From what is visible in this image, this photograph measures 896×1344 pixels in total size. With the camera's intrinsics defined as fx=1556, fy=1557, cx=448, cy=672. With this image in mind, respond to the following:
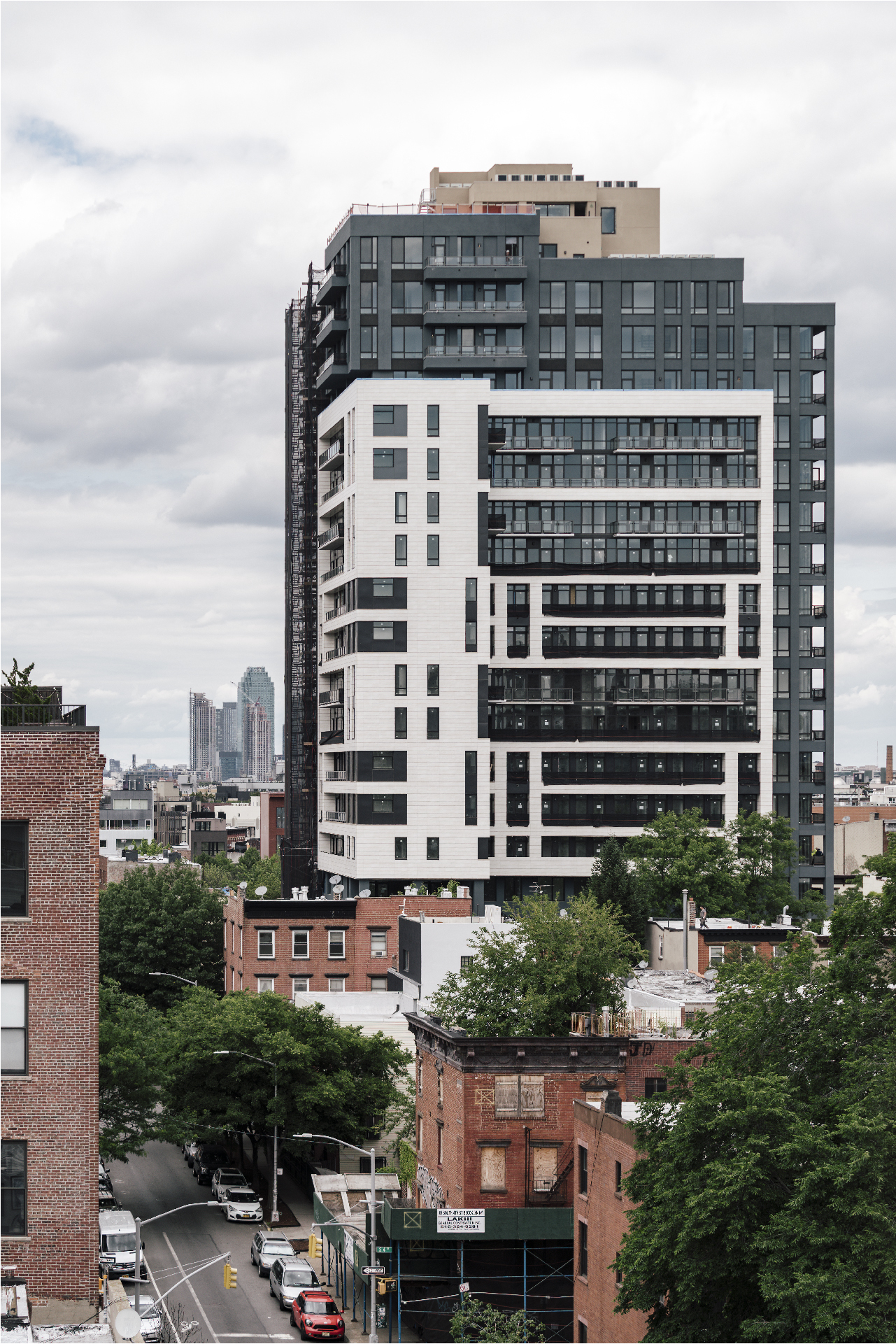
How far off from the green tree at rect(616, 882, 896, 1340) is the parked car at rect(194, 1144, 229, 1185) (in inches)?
1952

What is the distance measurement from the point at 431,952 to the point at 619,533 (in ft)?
157

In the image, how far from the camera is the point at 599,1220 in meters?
50.7

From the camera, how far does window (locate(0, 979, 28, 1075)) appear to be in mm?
33969

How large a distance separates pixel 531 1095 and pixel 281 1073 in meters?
20.5

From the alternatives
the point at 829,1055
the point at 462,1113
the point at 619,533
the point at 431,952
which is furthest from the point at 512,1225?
the point at 619,533

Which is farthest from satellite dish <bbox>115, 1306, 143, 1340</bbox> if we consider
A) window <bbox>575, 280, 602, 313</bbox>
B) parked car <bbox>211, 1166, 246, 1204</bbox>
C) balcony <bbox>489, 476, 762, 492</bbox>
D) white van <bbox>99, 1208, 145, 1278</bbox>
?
window <bbox>575, 280, 602, 313</bbox>

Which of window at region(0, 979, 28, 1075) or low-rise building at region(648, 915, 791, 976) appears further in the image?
low-rise building at region(648, 915, 791, 976)

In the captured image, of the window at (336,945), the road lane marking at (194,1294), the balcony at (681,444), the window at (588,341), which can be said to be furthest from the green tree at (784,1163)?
the window at (588,341)

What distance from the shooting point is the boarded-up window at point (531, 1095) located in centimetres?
5744

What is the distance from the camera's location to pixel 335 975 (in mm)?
98500

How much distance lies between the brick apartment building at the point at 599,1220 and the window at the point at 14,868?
2010cm

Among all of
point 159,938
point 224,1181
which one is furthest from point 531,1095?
point 159,938

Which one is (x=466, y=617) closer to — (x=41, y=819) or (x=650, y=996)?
(x=650, y=996)

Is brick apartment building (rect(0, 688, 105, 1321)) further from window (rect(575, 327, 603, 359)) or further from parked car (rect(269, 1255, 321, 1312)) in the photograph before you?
window (rect(575, 327, 603, 359))
